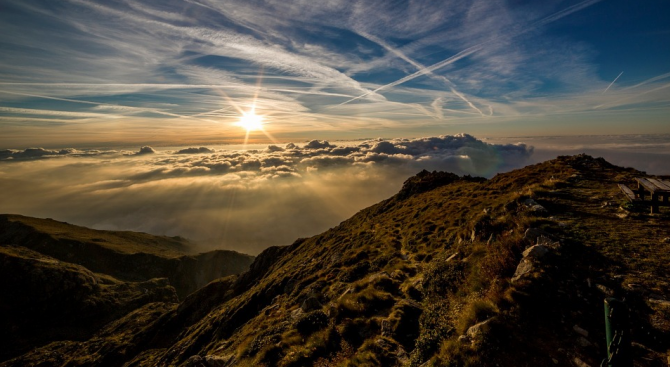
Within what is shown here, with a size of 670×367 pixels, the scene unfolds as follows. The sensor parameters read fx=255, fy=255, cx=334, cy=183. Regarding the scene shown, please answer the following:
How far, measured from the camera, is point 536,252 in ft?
32.9

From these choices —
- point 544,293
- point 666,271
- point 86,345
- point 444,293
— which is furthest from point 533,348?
point 86,345

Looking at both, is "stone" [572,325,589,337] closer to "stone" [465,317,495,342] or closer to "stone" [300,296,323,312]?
"stone" [465,317,495,342]

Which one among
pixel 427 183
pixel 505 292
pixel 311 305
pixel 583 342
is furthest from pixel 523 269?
pixel 427 183

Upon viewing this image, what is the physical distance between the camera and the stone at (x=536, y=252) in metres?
9.91

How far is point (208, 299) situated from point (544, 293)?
3567 inches

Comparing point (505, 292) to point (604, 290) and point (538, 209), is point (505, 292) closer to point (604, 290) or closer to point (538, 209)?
point (604, 290)

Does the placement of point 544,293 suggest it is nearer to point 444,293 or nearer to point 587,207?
point 444,293

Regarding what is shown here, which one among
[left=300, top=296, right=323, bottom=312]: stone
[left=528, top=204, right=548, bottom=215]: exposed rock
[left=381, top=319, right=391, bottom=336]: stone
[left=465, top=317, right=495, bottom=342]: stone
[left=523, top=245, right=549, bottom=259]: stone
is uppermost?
[left=528, top=204, right=548, bottom=215]: exposed rock

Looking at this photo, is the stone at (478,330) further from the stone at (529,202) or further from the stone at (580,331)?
the stone at (529,202)

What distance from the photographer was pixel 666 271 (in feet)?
28.7

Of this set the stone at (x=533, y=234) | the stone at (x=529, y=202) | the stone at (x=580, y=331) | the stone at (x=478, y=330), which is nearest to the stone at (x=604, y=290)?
the stone at (x=580, y=331)

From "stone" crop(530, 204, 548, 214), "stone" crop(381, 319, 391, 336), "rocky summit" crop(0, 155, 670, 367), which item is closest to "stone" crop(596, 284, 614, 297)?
"rocky summit" crop(0, 155, 670, 367)

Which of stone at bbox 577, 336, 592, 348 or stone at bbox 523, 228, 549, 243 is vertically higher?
stone at bbox 523, 228, 549, 243

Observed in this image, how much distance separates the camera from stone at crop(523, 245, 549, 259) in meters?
9.91
